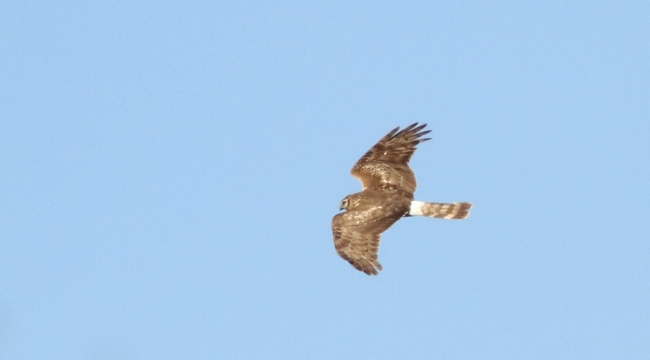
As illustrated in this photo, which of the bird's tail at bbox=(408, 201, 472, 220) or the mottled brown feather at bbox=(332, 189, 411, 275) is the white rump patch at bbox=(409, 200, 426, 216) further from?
the mottled brown feather at bbox=(332, 189, 411, 275)

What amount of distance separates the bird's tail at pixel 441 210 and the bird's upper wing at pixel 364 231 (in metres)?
0.27

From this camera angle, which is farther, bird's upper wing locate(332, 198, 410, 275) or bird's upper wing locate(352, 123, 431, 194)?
bird's upper wing locate(352, 123, 431, 194)

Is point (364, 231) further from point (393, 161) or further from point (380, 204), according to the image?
point (393, 161)

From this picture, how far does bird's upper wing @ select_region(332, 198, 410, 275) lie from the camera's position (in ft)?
112

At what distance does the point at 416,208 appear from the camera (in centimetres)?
3591

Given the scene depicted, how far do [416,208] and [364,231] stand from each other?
1.72m

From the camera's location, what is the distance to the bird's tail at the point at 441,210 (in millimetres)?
35938

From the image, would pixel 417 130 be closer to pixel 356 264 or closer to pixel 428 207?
pixel 428 207

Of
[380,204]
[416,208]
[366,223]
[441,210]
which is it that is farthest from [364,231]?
[441,210]

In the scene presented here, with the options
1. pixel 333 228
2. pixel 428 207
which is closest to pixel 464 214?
pixel 428 207

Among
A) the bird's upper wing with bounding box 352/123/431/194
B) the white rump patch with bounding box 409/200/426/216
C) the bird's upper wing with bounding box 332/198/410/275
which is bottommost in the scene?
the bird's upper wing with bounding box 332/198/410/275

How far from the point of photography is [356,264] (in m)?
34.0

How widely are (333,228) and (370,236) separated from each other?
0.84m

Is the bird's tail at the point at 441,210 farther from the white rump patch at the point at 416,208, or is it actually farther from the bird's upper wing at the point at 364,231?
the bird's upper wing at the point at 364,231
